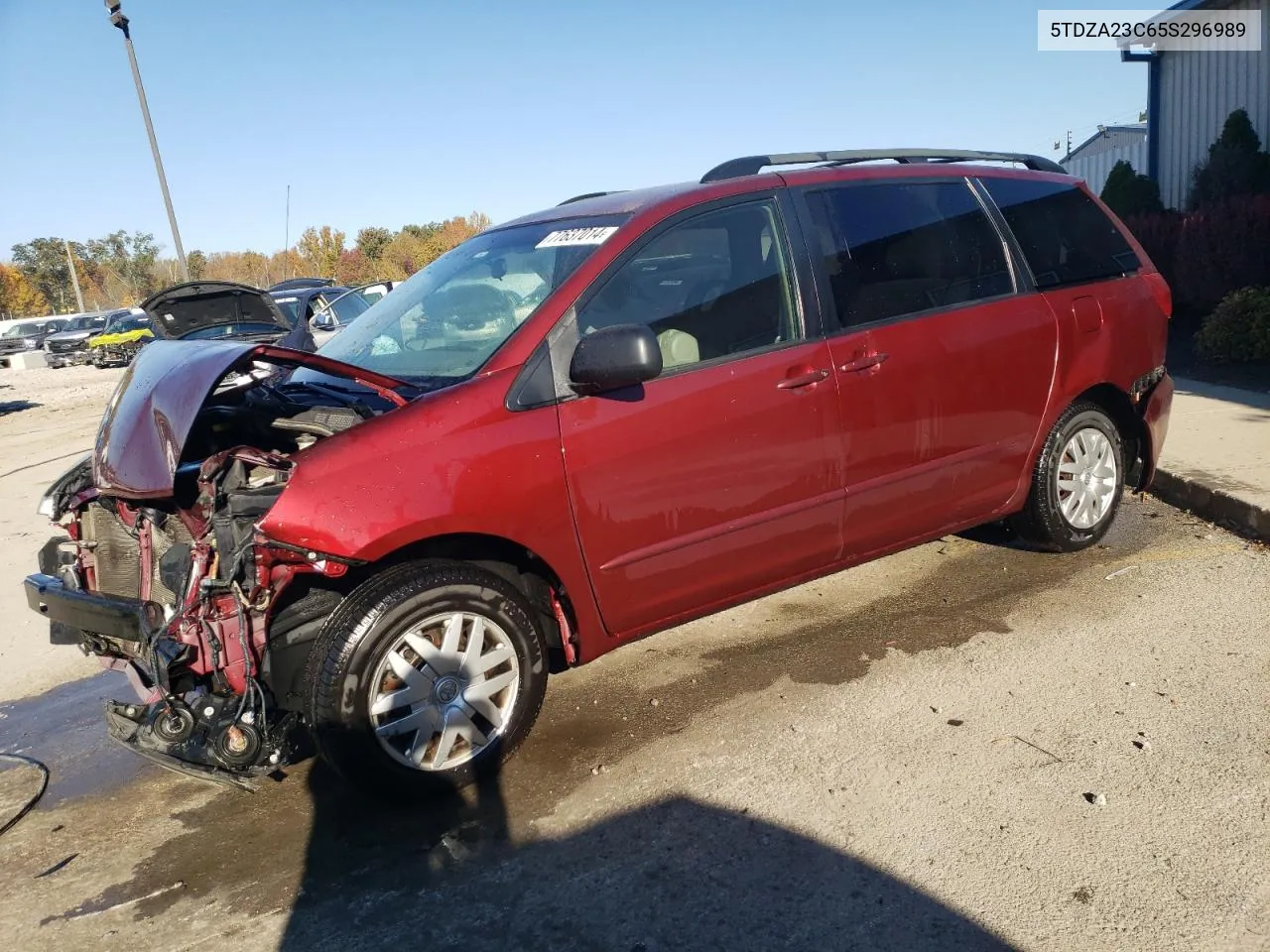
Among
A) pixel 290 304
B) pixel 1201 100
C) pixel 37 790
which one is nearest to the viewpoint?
pixel 37 790

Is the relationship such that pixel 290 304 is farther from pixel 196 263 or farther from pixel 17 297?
pixel 17 297

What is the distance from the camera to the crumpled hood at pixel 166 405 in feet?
10.4

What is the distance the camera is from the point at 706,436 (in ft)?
11.5

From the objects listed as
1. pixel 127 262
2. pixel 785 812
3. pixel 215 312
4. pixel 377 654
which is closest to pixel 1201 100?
pixel 215 312

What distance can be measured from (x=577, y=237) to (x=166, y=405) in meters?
1.58

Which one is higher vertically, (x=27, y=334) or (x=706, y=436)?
(x=27, y=334)

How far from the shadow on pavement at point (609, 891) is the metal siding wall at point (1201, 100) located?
1272 cm

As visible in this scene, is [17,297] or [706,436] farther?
[17,297]

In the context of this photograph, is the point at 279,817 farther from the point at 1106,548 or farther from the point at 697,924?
the point at 1106,548

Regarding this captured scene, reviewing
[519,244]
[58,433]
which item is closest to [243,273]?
[58,433]

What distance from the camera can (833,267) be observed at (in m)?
3.89

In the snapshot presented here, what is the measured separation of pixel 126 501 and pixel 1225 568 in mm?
4863

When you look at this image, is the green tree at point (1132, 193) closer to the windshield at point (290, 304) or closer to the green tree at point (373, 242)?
the windshield at point (290, 304)

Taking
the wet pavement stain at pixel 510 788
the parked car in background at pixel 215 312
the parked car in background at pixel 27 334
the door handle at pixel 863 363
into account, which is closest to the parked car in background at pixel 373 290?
the parked car in background at pixel 215 312
